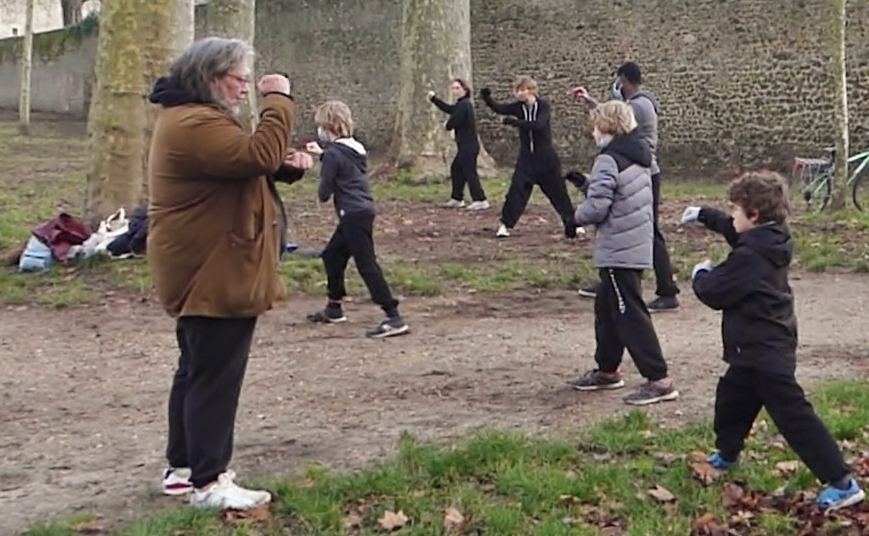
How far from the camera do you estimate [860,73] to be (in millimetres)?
21250

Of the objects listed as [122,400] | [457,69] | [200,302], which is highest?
[457,69]

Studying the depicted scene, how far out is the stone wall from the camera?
2206cm

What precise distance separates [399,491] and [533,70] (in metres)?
21.8

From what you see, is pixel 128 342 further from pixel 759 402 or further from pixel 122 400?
pixel 759 402

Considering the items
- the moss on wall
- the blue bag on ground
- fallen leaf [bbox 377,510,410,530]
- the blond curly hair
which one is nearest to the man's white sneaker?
fallen leaf [bbox 377,510,410,530]

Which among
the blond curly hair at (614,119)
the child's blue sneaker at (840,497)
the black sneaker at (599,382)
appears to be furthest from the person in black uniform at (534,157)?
the child's blue sneaker at (840,497)

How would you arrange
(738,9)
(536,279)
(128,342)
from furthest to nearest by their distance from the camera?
(738,9) → (536,279) → (128,342)

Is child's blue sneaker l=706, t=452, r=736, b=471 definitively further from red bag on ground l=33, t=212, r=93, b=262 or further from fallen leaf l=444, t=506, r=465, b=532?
red bag on ground l=33, t=212, r=93, b=262

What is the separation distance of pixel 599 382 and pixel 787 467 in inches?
64.2

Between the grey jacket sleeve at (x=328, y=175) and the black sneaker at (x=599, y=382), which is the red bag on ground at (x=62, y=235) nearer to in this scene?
the grey jacket sleeve at (x=328, y=175)

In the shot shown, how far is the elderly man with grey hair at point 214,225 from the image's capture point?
4.95 meters

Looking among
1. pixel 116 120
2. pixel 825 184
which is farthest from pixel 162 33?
pixel 825 184

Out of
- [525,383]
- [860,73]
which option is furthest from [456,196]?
[525,383]

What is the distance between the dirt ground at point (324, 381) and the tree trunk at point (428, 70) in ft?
33.9
